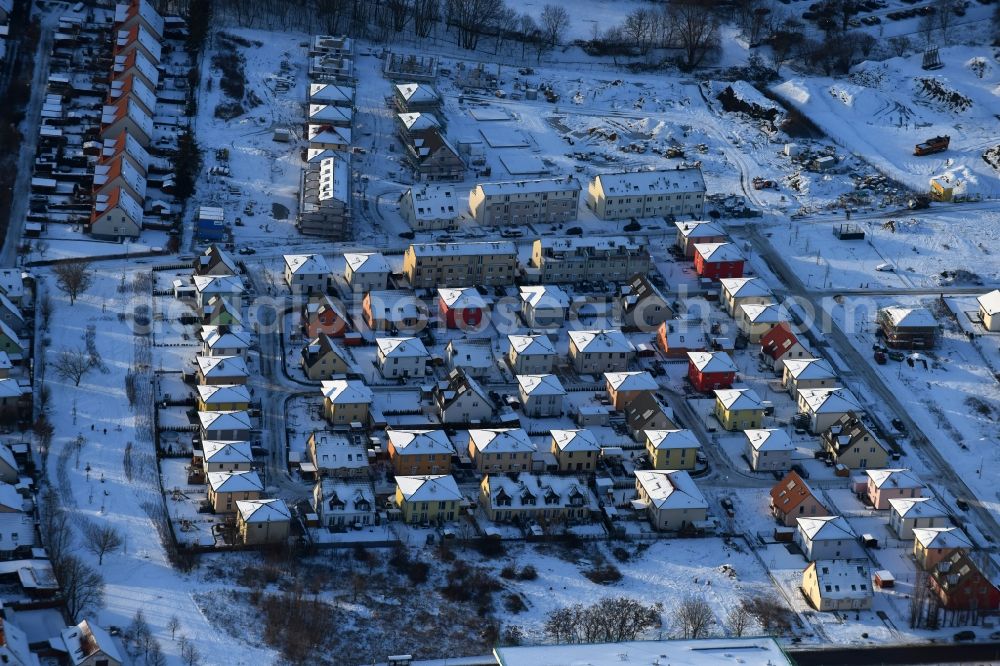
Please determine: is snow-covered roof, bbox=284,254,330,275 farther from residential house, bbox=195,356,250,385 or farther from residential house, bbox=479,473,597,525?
residential house, bbox=479,473,597,525

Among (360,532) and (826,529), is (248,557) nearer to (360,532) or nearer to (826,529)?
(360,532)

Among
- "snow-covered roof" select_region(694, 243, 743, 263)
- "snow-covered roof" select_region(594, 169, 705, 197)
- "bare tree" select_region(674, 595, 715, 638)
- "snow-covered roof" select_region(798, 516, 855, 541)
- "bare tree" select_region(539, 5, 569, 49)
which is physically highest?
"bare tree" select_region(539, 5, 569, 49)

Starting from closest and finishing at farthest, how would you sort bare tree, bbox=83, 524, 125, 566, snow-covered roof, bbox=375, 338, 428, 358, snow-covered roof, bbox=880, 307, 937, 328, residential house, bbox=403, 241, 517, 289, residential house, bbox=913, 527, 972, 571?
bare tree, bbox=83, 524, 125, 566 < residential house, bbox=913, 527, 972, 571 < snow-covered roof, bbox=375, 338, 428, 358 < snow-covered roof, bbox=880, 307, 937, 328 < residential house, bbox=403, 241, 517, 289

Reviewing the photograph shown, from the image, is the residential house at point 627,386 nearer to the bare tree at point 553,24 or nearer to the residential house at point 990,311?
the residential house at point 990,311

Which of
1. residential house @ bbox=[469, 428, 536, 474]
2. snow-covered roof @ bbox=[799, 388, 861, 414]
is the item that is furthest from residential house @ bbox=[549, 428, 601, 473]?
snow-covered roof @ bbox=[799, 388, 861, 414]

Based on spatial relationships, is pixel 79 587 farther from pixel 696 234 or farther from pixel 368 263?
pixel 696 234

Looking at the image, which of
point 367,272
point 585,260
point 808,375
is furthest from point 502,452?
point 585,260
